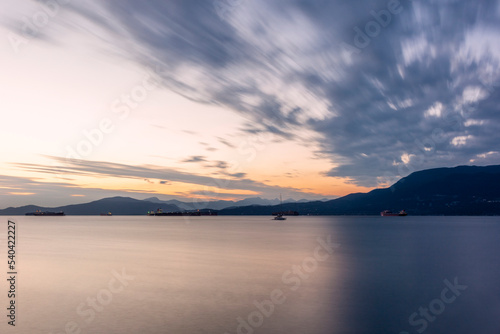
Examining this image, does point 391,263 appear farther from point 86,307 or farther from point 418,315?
point 86,307

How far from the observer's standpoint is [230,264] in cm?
5319

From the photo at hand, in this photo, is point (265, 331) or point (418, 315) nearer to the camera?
point (265, 331)

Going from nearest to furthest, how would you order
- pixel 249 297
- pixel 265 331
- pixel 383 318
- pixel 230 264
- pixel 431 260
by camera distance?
pixel 265 331
pixel 383 318
pixel 249 297
pixel 230 264
pixel 431 260

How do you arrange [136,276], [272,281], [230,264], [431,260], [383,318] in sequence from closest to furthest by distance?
1. [383,318]
2. [272,281]
3. [136,276]
4. [230,264]
5. [431,260]

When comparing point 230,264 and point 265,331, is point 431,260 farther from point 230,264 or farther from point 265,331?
point 265,331

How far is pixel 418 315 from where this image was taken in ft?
87.2

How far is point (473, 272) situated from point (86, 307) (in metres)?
47.3

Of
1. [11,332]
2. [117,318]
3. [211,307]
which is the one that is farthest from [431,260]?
[11,332]

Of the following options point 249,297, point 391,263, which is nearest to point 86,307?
point 249,297

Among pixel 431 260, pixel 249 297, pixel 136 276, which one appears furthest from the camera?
pixel 431 260

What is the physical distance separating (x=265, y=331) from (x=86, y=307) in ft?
53.2

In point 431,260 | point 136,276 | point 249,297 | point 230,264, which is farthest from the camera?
point 431,260

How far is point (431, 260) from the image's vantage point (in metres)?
57.9

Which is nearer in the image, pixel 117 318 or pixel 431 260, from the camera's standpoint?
pixel 117 318
